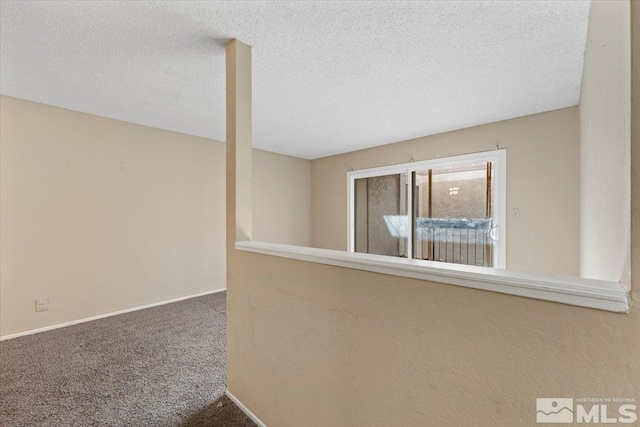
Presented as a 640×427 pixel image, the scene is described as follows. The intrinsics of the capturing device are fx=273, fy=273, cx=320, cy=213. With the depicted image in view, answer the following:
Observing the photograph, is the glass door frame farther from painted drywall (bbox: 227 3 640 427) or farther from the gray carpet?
the gray carpet

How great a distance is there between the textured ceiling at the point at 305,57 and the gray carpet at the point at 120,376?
2302 millimetres

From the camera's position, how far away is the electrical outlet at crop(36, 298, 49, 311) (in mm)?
2734

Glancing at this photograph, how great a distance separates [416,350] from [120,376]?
2.23 metres

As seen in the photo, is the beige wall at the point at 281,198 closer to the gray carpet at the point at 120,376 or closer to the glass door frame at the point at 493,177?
the glass door frame at the point at 493,177

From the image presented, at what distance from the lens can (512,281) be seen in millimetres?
715

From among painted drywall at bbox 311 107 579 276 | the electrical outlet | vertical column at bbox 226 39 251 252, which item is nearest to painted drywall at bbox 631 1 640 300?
vertical column at bbox 226 39 251 252

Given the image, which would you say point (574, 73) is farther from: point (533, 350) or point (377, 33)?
point (533, 350)

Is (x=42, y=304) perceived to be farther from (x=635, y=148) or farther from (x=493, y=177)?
(x=493, y=177)

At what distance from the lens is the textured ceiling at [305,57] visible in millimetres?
1528

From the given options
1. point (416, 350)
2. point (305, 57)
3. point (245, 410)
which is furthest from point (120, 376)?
point (305, 57)

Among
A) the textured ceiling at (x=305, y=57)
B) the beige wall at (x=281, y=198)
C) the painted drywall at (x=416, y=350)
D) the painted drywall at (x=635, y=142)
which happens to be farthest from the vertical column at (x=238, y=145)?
the beige wall at (x=281, y=198)

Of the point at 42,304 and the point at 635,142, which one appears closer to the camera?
the point at 635,142

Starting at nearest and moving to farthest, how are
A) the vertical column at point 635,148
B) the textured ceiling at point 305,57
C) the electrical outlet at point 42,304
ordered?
the vertical column at point 635,148, the textured ceiling at point 305,57, the electrical outlet at point 42,304

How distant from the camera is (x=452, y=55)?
1.92 meters
